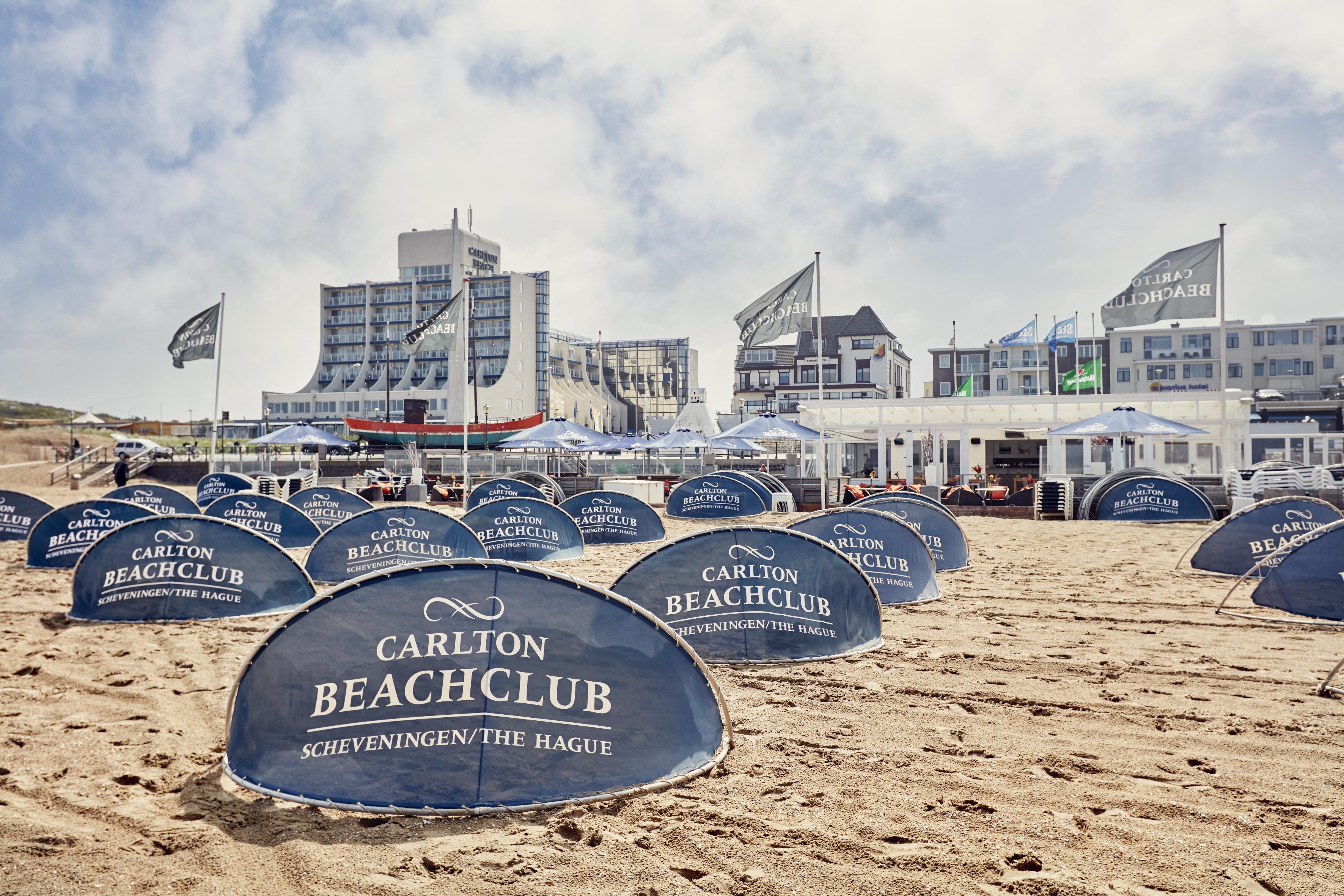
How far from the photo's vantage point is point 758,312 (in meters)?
18.0

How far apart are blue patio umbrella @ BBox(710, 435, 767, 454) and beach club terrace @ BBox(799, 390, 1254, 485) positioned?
2170 millimetres

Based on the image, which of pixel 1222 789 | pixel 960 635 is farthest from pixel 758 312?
pixel 1222 789

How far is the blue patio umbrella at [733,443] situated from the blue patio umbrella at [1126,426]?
26.1 ft

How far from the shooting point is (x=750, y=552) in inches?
230

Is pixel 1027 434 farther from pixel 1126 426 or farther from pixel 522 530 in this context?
pixel 522 530

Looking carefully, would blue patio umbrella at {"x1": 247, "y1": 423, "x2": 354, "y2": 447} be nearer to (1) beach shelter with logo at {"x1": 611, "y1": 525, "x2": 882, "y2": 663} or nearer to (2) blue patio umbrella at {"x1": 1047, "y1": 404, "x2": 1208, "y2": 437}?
(2) blue patio umbrella at {"x1": 1047, "y1": 404, "x2": 1208, "y2": 437}

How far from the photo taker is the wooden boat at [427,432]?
56.7m

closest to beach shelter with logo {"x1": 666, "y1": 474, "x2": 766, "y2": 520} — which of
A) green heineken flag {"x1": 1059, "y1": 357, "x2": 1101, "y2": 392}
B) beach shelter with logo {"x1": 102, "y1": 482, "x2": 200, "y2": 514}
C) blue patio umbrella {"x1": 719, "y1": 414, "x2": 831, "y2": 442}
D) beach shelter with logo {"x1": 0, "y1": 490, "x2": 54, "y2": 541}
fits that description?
blue patio umbrella {"x1": 719, "y1": 414, "x2": 831, "y2": 442}

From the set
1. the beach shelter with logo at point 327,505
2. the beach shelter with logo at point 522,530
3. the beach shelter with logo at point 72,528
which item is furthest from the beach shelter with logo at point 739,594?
the beach shelter with logo at point 327,505

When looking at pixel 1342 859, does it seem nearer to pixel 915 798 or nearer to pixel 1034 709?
pixel 915 798

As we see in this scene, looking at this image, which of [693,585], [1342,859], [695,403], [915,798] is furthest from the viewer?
[695,403]

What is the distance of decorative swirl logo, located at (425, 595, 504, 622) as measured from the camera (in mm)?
3701

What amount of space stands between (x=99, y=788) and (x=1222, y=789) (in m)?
4.48

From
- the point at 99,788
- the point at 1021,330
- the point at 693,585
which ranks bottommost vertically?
the point at 99,788
